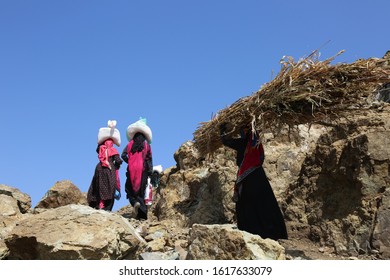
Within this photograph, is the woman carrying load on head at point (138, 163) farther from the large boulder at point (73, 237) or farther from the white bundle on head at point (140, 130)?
the large boulder at point (73, 237)

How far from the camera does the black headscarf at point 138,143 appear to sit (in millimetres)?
9992

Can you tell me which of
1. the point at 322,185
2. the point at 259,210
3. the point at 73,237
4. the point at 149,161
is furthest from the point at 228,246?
the point at 149,161

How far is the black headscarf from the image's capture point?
393 inches

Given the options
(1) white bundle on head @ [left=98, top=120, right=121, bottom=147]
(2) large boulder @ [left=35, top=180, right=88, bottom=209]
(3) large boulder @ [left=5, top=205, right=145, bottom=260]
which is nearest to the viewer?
(3) large boulder @ [left=5, top=205, right=145, bottom=260]

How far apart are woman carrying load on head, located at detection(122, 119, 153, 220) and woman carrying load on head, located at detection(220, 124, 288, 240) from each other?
2896mm

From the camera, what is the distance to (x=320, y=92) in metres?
6.45

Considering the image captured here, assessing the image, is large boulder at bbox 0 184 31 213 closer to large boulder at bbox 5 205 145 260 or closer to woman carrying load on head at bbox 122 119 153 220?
woman carrying load on head at bbox 122 119 153 220

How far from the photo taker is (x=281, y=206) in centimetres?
819

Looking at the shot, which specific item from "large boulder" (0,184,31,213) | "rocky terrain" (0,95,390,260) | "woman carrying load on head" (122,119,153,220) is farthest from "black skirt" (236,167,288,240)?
"large boulder" (0,184,31,213)

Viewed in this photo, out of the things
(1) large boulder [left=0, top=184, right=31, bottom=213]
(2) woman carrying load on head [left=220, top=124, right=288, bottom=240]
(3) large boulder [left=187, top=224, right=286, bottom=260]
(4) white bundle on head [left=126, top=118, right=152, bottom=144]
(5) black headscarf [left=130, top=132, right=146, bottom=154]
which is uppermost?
(4) white bundle on head [left=126, top=118, right=152, bottom=144]

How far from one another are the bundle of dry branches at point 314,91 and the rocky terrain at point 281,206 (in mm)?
427

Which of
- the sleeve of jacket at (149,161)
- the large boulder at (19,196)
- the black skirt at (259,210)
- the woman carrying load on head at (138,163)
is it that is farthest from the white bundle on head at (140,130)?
the black skirt at (259,210)

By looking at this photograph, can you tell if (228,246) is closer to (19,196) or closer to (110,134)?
(110,134)
